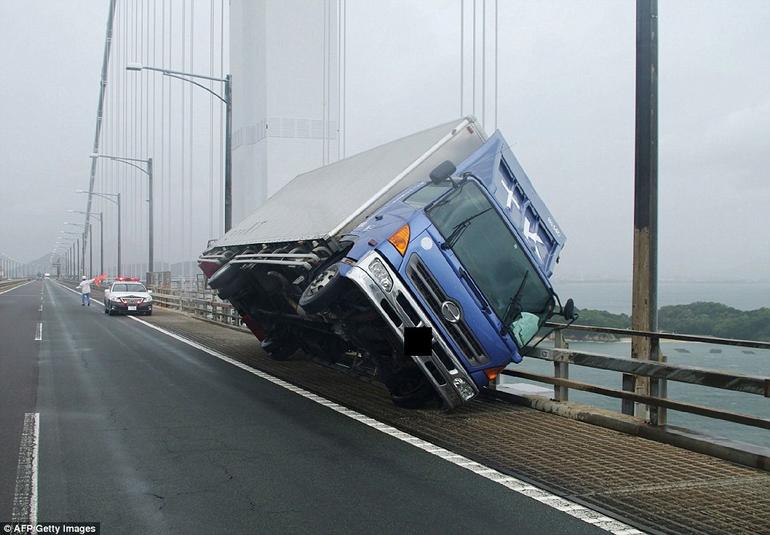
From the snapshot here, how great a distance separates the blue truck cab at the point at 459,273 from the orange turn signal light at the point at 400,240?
1 cm

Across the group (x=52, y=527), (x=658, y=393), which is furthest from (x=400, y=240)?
(x=52, y=527)

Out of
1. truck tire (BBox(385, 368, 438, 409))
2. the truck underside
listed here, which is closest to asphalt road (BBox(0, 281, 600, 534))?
truck tire (BBox(385, 368, 438, 409))

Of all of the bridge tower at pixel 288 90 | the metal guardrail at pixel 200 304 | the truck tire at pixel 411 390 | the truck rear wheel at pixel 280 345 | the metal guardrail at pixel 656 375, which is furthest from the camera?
the bridge tower at pixel 288 90

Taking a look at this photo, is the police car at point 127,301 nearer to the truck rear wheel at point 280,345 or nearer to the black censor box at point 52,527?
the truck rear wheel at point 280,345

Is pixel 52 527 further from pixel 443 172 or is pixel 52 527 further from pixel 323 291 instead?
pixel 443 172

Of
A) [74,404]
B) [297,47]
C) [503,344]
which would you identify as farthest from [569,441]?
[297,47]

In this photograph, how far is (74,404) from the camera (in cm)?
895

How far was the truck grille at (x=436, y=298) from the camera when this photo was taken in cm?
762

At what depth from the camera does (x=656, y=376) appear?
7090mm

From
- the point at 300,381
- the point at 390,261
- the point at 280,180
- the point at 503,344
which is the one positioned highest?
the point at 280,180

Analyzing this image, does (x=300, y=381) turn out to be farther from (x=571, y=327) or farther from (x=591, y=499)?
(x=591, y=499)

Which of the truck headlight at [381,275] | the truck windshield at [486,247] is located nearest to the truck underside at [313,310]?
the truck headlight at [381,275]

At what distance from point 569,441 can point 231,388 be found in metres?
5.09

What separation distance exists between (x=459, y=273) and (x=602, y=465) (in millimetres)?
2421
